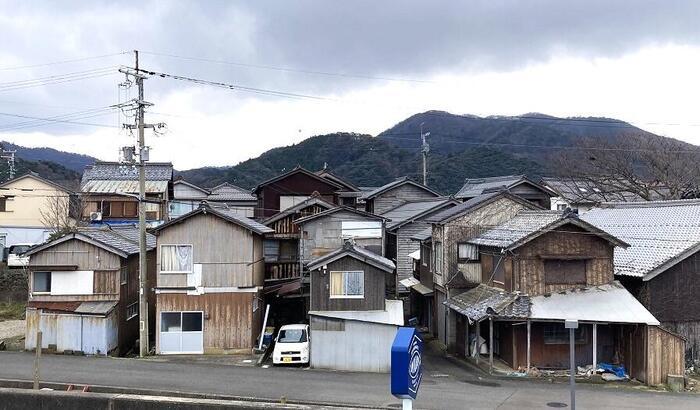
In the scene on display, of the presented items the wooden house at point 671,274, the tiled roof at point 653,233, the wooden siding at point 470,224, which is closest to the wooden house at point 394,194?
the wooden siding at point 470,224

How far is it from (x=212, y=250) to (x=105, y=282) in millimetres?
5202

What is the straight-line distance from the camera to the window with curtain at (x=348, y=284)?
25062 mm

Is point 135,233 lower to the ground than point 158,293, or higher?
higher

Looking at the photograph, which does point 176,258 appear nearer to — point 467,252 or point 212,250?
point 212,250

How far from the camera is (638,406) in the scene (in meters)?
18.5

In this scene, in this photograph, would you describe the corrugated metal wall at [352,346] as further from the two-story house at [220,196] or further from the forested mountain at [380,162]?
the forested mountain at [380,162]

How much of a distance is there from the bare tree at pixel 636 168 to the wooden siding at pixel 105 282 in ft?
132

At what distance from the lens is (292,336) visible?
83.2 ft

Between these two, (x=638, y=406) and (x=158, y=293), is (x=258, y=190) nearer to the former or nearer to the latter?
(x=158, y=293)

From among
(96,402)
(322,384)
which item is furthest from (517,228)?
(96,402)

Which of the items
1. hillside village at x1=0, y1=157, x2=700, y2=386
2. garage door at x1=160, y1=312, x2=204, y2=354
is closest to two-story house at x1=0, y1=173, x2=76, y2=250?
hillside village at x1=0, y1=157, x2=700, y2=386

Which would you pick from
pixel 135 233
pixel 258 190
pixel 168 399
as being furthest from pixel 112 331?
pixel 258 190

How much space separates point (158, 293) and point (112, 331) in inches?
111

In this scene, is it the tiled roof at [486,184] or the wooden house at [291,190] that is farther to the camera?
the wooden house at [291,190]
